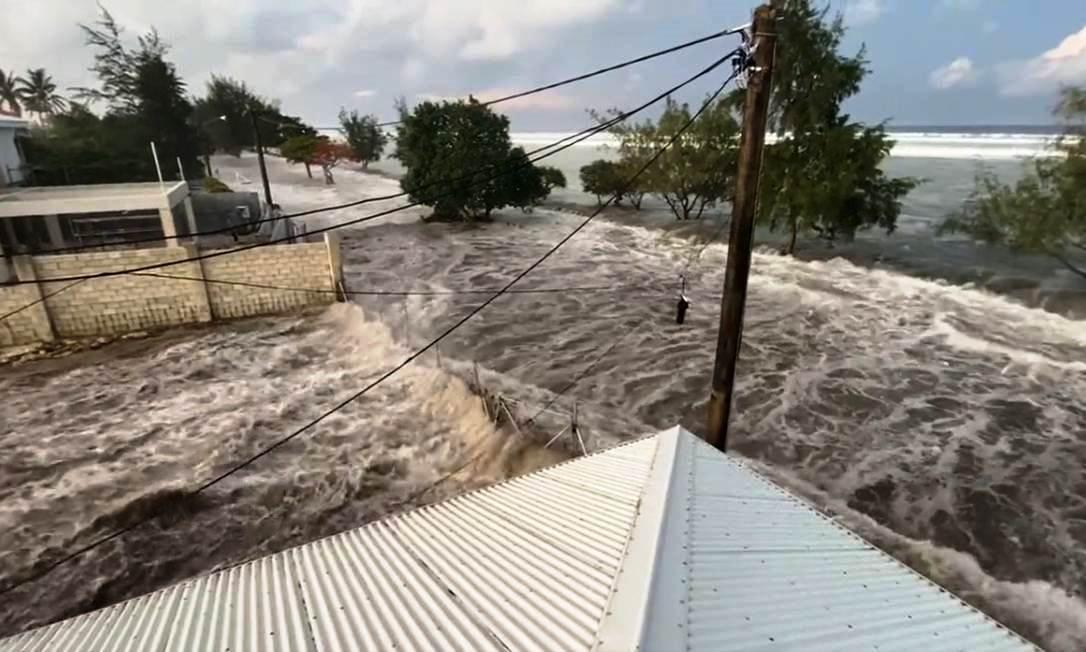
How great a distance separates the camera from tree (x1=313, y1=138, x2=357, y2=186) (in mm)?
49281

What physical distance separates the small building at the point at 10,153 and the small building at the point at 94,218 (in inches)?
90.8

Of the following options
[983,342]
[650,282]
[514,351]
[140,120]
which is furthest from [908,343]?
[140,120]

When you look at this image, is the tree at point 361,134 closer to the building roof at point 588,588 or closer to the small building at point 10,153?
the small building at point 10,153

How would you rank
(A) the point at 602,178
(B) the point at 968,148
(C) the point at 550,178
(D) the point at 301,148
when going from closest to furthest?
(C) the point at 550,178 → (A) the point at 602,178 → (D) the point at 301,148 → (B) the point at 968,148

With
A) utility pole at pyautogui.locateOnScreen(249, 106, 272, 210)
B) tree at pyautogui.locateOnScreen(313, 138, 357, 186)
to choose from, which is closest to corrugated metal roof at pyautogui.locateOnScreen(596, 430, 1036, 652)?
utility pole at pyautogui.locateOnScreen(249, 106, 272, 210)

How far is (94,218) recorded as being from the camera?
67.3 feet

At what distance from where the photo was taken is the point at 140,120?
38469 millimetres

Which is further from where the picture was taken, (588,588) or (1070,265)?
(1070,265)

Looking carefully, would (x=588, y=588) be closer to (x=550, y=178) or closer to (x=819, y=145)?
(x=819, y=145)

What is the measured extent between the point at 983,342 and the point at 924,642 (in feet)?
49.1

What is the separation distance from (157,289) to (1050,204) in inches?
1025

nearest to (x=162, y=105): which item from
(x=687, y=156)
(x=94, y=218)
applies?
(x=94, y=218)

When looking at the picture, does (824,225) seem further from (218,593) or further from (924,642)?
(218,593)

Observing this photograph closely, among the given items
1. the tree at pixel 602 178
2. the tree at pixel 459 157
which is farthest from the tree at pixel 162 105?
the tree at pixel 602 178
